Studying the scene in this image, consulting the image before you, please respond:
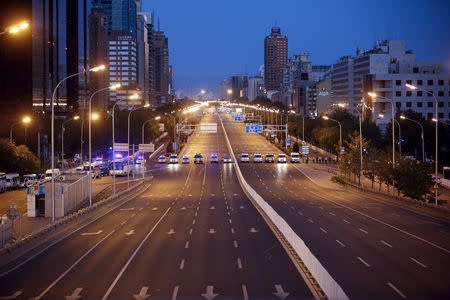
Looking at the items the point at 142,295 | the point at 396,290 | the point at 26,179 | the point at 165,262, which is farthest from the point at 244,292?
the point at 26,179

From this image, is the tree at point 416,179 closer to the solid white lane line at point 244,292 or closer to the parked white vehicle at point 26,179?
the parked white vehicle at point 26,179

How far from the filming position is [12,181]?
62.4 meters

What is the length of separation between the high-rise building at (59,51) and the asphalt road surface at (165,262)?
2573 inches

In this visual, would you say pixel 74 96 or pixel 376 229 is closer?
pixel 376 229

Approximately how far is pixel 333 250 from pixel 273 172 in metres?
58.5

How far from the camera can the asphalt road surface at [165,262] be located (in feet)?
62.0

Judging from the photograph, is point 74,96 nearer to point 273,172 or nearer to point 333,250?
point 273,172

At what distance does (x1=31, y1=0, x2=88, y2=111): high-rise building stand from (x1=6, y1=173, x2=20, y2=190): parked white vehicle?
39.3 metres

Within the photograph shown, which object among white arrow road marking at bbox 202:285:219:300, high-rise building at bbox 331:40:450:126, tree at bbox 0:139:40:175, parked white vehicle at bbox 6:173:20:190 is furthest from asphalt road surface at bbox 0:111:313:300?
high-rise building at bbox 331:40:450:126

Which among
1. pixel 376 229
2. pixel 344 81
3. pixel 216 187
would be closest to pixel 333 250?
pixel 376 229

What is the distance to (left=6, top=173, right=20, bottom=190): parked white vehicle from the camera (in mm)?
61719

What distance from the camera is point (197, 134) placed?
165 m

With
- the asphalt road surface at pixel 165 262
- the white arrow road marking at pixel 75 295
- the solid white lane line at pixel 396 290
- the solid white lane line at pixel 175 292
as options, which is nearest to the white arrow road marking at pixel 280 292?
the asphalt road surface at pixel 165 262

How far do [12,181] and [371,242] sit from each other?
4283 centimetres
